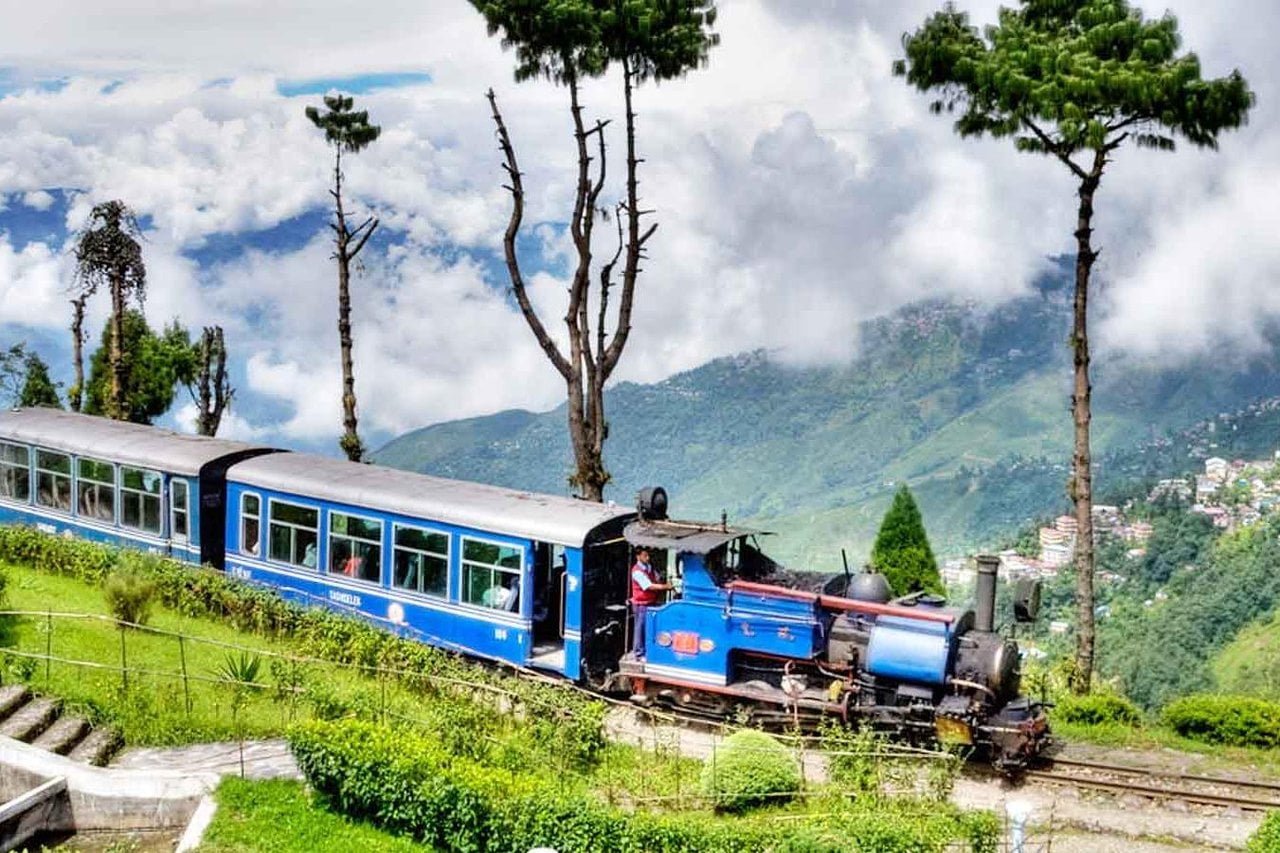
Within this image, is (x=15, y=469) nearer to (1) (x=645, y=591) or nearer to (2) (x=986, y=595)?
(1) (x=645, y=591)

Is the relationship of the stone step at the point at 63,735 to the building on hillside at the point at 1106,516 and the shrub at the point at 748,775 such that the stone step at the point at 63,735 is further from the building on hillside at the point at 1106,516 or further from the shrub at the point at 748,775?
the building on hillside at the point at 1106,516

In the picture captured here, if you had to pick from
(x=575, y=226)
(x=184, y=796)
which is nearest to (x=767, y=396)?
(x=575, y=226)

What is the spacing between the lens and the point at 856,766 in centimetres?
1443

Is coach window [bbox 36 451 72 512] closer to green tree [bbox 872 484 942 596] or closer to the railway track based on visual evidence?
green tree [bbox 872 484 942 596]

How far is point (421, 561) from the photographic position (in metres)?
18.9

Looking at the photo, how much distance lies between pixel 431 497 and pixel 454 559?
1.12 metres

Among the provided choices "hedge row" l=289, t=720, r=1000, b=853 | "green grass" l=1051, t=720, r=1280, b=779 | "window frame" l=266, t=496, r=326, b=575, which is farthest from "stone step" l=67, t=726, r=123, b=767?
"green grass" l=1051, t=720, r=1280, b=779

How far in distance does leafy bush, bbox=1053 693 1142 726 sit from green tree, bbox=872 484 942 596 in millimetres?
5446

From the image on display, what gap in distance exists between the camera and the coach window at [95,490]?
23.4 meters

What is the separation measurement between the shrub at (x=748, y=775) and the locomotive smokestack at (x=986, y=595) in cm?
385

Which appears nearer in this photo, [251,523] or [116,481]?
[251,523]

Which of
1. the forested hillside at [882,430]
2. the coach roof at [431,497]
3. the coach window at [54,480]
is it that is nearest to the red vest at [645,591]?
the coach roof at [431,497]

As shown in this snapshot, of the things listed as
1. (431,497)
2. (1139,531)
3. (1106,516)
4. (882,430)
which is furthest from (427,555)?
(882,430)

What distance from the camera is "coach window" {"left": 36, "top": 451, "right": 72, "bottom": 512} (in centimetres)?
2417
